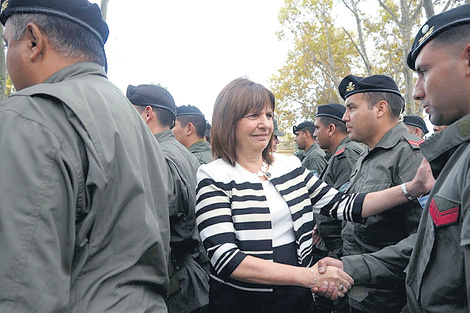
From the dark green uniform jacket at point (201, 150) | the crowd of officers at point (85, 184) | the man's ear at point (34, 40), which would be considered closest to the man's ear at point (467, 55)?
the crowd of officers at point (85, 184)

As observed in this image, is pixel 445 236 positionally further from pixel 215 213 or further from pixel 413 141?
pixel 413 141

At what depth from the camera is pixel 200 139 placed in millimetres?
5773

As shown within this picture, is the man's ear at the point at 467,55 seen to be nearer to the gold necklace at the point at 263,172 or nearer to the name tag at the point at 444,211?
A: the name tag at the point at 444,211

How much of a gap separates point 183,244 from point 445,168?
7.71 feet

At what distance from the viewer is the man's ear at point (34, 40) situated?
4.73 ft

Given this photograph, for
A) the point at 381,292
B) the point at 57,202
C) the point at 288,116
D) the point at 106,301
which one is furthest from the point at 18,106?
the point at 288,116

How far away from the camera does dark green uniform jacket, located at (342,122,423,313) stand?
8.20 feet

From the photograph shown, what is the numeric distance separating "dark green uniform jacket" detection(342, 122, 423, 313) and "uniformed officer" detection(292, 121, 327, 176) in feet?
13.7

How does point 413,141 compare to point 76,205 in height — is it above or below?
below

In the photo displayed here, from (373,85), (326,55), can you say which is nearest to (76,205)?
(373,85)

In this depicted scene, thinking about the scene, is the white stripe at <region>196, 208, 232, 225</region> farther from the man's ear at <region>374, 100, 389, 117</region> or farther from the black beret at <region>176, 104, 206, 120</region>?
the black beret at <region>176, 104, 206, 120</region>

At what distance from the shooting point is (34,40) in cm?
146

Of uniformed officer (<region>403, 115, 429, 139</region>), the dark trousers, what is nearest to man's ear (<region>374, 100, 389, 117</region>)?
the dark trousers

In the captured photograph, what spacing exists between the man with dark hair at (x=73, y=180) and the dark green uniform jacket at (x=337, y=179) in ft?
8.96
